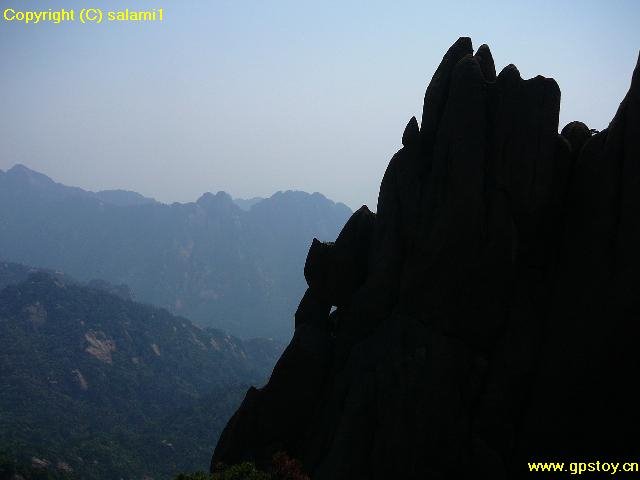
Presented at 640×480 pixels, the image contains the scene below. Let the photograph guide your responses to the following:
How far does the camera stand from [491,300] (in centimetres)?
3322

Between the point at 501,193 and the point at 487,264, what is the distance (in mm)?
4458

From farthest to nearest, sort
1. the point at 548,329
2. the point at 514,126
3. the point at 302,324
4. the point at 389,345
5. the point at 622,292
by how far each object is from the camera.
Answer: the point at 302,324 < the point at 389,345 < the point at 514,126 < the point at 548,329 < the point at 622,292

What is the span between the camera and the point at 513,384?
31.4m

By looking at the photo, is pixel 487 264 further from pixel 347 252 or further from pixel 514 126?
pixel 347 252

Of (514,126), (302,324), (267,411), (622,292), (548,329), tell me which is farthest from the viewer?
(302,324)

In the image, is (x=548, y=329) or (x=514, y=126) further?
(x=514, y=126)

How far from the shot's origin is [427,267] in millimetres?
35531

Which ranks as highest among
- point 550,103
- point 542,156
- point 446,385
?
point 550,103

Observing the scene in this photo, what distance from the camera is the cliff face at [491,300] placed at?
95.3 ft

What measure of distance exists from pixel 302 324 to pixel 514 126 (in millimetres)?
22295

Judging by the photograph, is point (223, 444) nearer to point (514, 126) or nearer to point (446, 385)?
point (446, 385)

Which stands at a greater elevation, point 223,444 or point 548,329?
point 548,329

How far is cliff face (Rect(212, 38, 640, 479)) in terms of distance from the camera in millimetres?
29062

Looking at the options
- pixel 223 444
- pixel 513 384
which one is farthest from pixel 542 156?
pixel 223 444
